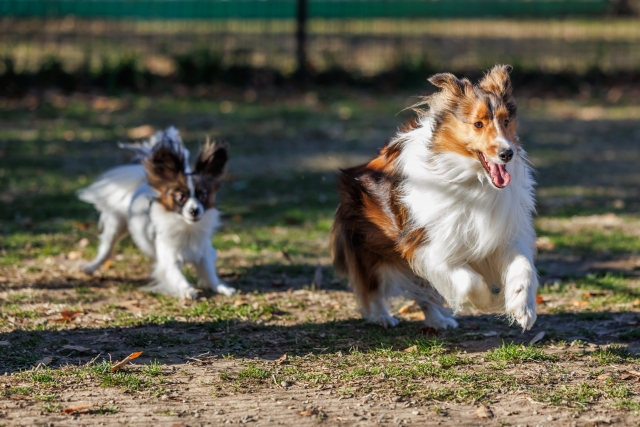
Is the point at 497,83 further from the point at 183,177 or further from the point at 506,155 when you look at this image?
the point at 183,177

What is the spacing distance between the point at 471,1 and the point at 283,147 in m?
7.32

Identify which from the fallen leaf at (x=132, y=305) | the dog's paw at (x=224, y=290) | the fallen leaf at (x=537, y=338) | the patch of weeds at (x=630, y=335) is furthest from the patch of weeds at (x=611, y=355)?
the fallen leaf at (x=132, y=305)

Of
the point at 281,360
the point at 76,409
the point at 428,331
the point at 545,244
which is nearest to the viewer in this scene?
the point at 76,409

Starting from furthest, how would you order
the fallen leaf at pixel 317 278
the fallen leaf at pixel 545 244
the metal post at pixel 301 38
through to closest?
the metal post at pixel 301 38 → the fallen leaf at pixel 545 244 → the fallen leaf at pixel 317 278

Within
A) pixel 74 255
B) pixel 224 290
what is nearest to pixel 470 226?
pixel 224 290

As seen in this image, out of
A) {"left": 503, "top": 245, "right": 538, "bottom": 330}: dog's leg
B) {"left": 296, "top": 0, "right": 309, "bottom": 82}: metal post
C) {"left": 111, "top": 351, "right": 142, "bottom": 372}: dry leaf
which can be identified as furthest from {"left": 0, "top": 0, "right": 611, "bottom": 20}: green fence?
{"left": 503, "top": 245, "right": 538, "bottom": 330}: dog's leg

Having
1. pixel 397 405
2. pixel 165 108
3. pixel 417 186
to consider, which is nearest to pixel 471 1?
pixel 165 108

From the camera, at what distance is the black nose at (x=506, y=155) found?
4.58 meters

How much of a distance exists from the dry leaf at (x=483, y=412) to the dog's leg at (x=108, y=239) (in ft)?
12.4

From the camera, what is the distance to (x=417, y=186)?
505cm

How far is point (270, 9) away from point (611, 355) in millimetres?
12055

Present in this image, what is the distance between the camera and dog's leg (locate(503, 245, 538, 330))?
15.8ft

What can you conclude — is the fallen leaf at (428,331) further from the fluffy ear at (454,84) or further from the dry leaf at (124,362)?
the dry leaf at (124,362)

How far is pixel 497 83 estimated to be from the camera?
5000mm
